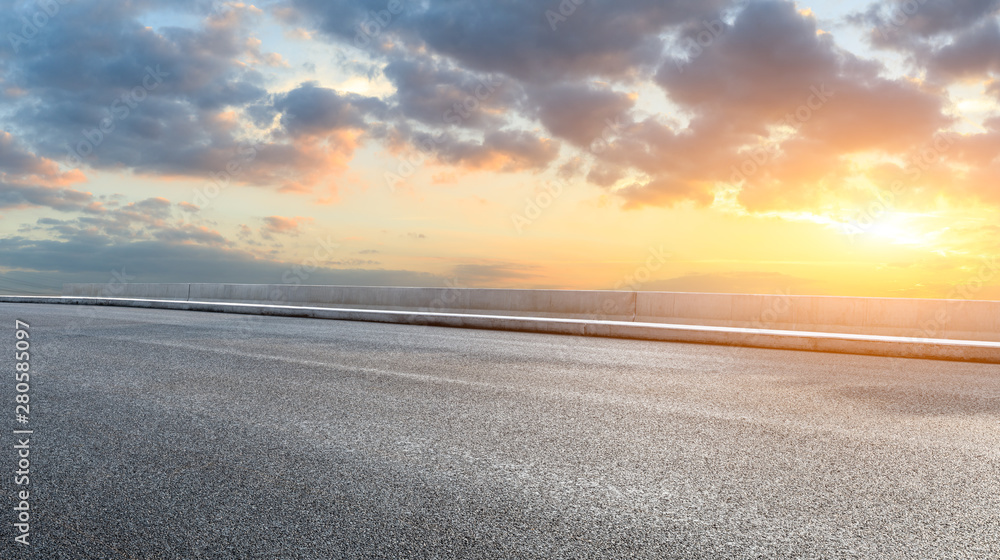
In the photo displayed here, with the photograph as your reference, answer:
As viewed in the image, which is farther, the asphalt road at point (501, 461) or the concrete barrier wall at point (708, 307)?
the concrete barrier wall at point (708, 307)

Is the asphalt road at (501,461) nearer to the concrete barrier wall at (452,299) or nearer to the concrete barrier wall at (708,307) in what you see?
the concrete barrier wall at (708,307)

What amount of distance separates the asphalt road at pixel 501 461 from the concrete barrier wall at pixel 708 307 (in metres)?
4.77

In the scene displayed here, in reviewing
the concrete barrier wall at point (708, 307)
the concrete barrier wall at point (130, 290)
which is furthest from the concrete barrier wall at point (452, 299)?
the concrete barrier wall at point (130, 290)

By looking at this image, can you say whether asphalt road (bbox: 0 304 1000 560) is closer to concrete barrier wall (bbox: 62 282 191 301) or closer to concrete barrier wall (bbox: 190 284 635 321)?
concrete barrier wall (bbox: 190 284 635 321)

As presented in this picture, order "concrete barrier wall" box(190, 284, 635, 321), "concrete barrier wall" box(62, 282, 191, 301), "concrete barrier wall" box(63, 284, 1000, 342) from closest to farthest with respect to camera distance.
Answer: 1. "concrete barrier wall" box(63, 284, 1000, 342)
2. "concrete barrier wall" box(190, 284, 635, 321)
3. "concrete barrier wall" box(62, 282, 191, 301)

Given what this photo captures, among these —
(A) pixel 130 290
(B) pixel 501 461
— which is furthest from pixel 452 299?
(A) pixel 130 290

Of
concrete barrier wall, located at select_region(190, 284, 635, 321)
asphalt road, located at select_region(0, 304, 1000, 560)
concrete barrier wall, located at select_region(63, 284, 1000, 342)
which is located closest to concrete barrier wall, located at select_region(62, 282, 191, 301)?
concrete barrier wall, located at select_region(190, 284, 635, 321)

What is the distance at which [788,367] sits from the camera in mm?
9617

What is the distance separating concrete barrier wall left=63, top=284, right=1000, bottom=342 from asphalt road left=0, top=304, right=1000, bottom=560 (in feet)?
15.6

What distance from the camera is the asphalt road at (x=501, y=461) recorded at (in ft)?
10.7

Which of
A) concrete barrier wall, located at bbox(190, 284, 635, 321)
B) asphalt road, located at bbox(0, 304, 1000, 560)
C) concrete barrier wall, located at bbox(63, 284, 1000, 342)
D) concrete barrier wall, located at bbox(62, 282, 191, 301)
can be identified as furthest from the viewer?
concrete barrier wall, located at bbox(62, 282, 191, 301)

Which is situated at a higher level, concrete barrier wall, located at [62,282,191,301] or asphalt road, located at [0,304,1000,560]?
concrete barrier wall, located at [62,282,191,301]

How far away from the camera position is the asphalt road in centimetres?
326

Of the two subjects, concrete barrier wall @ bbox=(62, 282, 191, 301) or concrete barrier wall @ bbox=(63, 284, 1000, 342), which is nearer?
concrete barrier wall @ bbox=(63, 284, 1000, 342)
